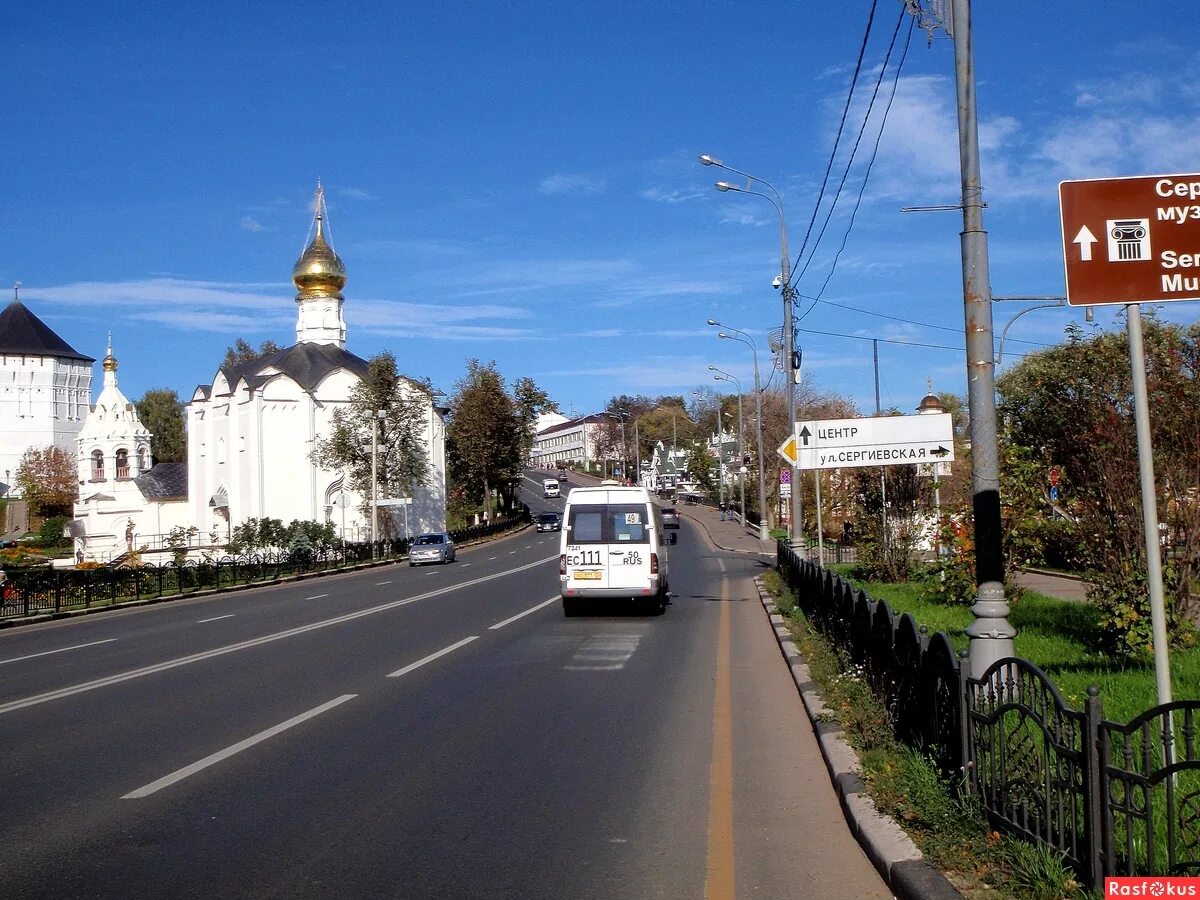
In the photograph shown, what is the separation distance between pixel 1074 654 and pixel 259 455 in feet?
200

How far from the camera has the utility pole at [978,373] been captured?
758 cm


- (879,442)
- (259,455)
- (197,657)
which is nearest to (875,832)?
(197,657)

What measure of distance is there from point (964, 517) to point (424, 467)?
50813 mm

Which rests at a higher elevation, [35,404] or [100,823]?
[35,404]

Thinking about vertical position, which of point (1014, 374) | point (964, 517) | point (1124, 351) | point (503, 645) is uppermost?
point (1014, 374)

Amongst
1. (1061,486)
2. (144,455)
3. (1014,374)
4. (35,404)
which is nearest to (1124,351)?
(1061,486)

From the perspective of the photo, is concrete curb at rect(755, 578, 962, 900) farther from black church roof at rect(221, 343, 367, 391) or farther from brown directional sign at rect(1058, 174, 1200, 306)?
black church roof at rect(221, 343, 367, 391)

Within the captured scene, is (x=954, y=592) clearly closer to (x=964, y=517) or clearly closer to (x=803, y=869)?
(x=964, y=517)

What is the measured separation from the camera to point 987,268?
27.0 feet

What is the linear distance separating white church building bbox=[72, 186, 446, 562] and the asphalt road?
51.1 metres

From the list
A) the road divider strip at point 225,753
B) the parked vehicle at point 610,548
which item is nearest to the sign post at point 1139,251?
the road divider strip at point 225,753

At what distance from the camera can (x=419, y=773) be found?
805 cm

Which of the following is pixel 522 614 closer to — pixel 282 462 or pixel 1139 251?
pixel 1139 251

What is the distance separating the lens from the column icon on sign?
17.6 ft
